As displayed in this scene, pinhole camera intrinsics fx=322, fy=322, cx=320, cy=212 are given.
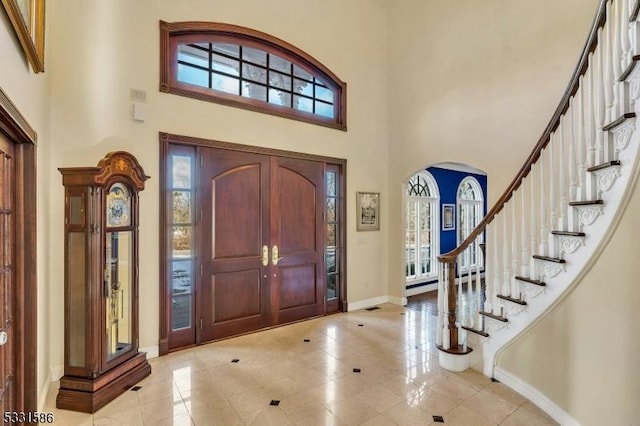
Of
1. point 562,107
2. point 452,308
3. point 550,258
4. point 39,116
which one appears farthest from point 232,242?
point 562,107

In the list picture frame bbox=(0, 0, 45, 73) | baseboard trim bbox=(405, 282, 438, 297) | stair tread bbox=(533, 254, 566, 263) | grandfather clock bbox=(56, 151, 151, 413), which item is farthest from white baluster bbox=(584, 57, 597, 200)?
baseboard trim bbox=(405, 282, 438, 297)

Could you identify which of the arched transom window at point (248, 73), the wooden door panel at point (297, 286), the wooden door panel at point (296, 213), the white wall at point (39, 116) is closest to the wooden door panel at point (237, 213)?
the wooden door panel at point (296, 213)

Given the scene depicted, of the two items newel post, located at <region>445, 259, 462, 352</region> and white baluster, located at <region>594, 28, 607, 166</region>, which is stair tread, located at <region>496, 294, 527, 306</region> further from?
white baluster, located at <region>594, 28, 607, 166</region>

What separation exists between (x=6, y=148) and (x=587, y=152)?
3791mm

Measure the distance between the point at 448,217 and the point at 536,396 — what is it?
208 inches

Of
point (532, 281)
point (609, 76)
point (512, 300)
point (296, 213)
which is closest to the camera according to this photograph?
point (609, 76)

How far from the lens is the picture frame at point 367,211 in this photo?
17.1 ft

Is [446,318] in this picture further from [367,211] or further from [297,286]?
[367,211]

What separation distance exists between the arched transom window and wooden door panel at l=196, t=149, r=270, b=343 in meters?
0.77

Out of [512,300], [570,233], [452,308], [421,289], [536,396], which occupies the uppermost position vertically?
[570,233]

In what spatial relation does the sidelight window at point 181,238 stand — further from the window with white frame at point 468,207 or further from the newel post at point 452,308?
the window with white frame at point 468,207

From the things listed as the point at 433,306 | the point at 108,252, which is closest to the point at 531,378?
the point at 433,306

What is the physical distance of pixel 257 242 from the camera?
4203 millimetres

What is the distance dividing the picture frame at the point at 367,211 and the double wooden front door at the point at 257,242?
0.72 meters
